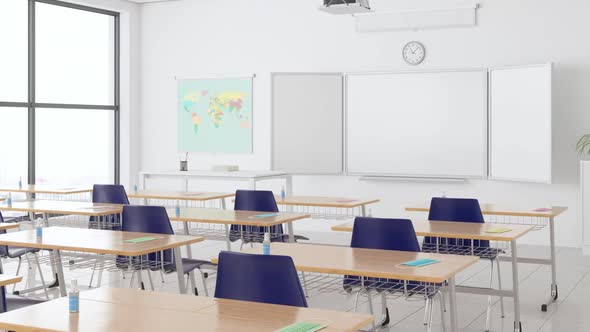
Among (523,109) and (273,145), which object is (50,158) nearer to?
(273,145)

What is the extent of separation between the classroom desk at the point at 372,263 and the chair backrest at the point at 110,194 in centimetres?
374

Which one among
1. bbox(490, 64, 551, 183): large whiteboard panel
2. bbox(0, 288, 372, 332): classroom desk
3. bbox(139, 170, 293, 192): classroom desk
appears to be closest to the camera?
bbox(0, 288, 372, 332): classroom desk

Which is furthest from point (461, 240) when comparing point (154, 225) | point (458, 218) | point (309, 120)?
point (309, 120)

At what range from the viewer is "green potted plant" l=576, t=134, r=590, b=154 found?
347 inches

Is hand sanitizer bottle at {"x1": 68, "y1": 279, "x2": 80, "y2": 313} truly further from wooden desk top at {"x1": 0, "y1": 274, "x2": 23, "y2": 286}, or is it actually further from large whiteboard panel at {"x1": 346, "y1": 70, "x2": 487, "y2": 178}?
large whiteboard panel at {"x1": 346, "y1": 70, "x2": 487, "y2": 178}

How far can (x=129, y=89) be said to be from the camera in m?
12.1

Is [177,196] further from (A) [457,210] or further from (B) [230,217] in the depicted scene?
(A) [457,210]

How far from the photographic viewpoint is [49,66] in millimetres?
11000

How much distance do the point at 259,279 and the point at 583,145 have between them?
6617mm

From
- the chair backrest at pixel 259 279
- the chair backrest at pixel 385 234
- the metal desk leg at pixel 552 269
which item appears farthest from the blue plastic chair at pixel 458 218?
the chair backrest at pixel 259 279

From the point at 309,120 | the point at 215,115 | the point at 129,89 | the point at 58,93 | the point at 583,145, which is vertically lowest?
the point at 583,145

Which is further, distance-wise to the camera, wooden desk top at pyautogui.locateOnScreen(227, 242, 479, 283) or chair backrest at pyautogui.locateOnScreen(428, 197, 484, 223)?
chair backrest at pyautogui.locateOnScreen(428, 197, 484, 223)

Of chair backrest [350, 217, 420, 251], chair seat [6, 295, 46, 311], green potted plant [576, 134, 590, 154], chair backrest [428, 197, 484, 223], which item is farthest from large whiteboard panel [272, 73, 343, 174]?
chair seat [6, 295, 46, 311]

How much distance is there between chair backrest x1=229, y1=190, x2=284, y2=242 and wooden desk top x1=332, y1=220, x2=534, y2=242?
4.59ft
